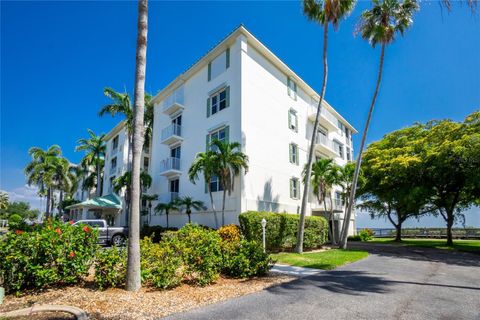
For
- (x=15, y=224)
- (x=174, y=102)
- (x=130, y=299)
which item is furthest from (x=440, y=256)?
(x=174, y=102)

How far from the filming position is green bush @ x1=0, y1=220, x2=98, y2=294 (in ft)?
20.4

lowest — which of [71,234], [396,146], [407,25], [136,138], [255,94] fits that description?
[71,234]

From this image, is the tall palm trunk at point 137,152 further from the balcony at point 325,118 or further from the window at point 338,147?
the window at point 338,147

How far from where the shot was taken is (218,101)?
1998 centimetres

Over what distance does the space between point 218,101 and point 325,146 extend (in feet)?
38.6

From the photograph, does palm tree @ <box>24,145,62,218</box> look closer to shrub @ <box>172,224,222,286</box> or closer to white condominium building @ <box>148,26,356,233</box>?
white condominium building @ <box>148,26,356,233</box>

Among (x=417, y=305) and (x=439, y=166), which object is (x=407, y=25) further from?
(x=417, y=305)

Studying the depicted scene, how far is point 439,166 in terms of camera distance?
20.7 metres

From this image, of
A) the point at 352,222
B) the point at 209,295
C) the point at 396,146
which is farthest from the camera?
the point at 352,222

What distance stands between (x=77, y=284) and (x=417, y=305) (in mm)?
8086

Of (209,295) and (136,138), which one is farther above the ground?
(136,138)

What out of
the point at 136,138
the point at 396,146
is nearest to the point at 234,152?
the point at 136,138

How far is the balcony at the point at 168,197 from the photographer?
21603 mm

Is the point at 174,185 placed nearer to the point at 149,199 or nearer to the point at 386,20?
the point at 149,199
